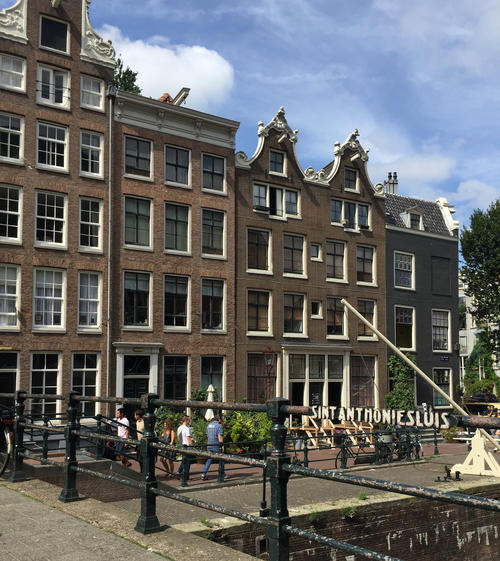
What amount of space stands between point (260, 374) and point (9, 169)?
16125 millimetres

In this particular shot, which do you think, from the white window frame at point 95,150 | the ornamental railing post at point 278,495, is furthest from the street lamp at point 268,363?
the ornamental railing post at point 278,495

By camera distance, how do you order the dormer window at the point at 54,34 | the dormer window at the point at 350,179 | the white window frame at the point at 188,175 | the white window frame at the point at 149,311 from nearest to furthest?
the dormer window at the point at 54,34
the white window frame at the point at 149,311
the white window frame at the point at 188,175
the dormer window at the point at 350,179

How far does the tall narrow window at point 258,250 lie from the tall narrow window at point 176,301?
14.1ft

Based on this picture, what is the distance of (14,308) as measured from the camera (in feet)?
86.3

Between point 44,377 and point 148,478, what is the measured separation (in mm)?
22367

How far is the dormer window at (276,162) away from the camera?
35500 mm

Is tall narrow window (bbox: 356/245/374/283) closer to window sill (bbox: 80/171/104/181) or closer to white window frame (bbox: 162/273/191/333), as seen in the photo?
white window frame (bbox: 162/273/191/333)

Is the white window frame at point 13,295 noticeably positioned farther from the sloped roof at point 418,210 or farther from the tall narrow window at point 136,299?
the sloped roof at point 418,210

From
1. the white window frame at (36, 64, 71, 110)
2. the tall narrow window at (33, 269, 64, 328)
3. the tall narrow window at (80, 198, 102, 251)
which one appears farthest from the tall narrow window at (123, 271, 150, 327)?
the white window frame at (36, 64, 71, 110)

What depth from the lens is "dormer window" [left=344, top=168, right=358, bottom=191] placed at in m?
39.0

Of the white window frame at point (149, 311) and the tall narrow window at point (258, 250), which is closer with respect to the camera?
the white window frame at point (149, 311)

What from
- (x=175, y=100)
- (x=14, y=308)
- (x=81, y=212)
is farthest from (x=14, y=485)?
(x=175, y=100)

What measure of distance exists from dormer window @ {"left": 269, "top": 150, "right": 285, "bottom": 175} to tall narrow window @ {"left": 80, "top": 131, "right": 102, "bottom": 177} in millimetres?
10276

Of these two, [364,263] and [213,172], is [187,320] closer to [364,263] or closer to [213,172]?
[213,172]
